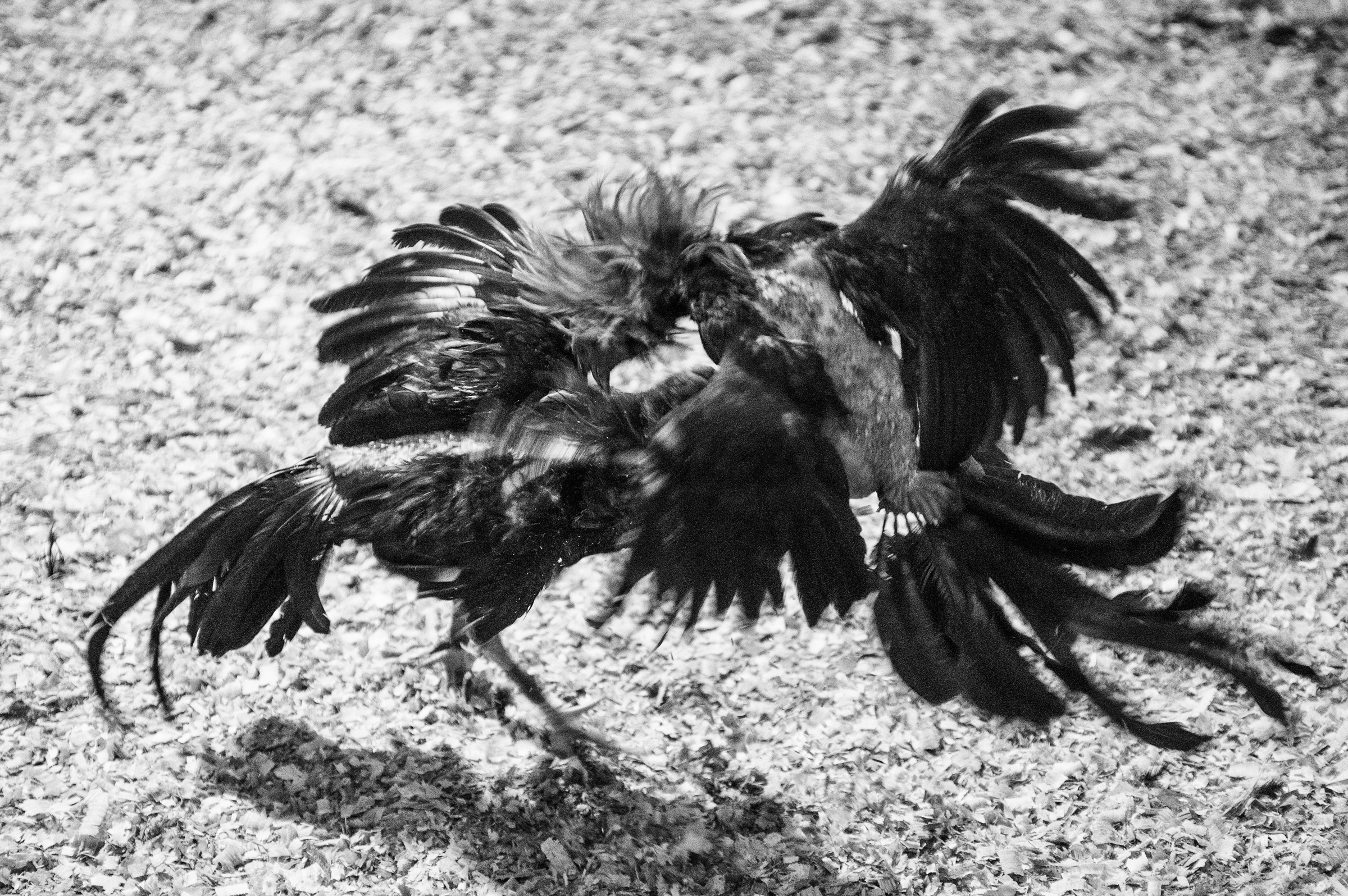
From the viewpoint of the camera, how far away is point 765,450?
97.4 inches

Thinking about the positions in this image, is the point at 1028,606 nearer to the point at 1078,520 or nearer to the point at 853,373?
the point at 1078,520

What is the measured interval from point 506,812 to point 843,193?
2.71 m

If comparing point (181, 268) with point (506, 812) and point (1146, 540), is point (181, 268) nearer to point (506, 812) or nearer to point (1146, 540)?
point (506, 812)

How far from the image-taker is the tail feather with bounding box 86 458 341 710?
305 cm

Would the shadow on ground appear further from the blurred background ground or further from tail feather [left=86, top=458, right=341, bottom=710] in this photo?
tail feather [left=86, top=458, right=341, bottom=710]

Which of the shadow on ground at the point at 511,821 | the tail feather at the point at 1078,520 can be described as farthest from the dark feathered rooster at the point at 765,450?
the shadow on ground at the point at 511,821

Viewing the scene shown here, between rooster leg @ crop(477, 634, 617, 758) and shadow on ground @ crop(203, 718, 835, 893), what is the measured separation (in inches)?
2.7

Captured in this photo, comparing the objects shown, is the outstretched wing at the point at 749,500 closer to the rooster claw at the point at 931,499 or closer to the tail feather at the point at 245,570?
the rooster claw at the point at 931,499

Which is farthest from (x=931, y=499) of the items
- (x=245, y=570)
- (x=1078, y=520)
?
(x=245, y=570)

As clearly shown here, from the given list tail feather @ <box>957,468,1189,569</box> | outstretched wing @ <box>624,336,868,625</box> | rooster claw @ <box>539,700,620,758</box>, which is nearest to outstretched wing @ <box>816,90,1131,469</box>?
tail feather @ <box>957,468,1189,569</box>

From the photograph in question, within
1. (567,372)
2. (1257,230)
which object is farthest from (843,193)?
(567,372)

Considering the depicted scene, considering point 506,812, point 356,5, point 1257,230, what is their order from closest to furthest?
point 506,812, point 1257,230, point 356,5

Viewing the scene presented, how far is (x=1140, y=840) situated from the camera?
3.03 meters

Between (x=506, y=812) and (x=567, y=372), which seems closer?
(x=567, y=372)
